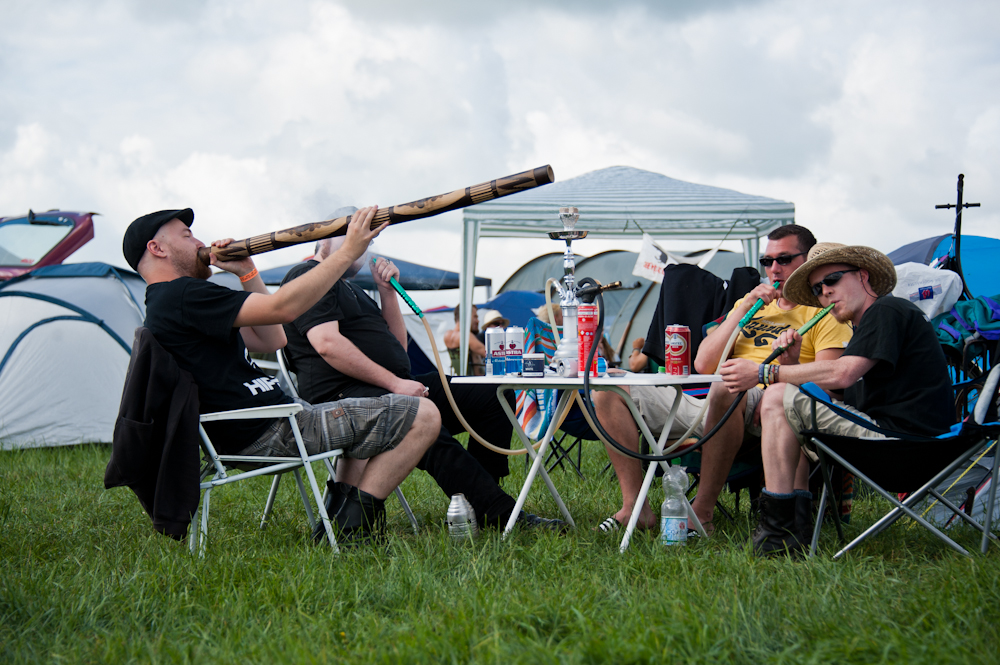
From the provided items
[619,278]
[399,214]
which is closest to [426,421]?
[399,214]

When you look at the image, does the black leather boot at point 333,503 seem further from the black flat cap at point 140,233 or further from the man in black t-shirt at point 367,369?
the black flat cap at point 140,233

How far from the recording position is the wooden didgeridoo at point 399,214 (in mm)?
2289

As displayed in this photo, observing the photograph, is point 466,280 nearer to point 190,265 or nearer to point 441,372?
point 441,372

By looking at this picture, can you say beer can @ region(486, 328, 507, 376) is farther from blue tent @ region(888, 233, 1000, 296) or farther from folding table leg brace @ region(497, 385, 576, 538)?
blue tent @ region(888, 233, 1000, 296)

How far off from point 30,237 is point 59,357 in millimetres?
4155

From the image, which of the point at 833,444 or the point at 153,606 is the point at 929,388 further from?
the point at 153,606

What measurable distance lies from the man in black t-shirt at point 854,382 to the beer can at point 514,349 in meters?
0.79

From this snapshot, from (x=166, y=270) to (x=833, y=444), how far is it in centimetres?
227

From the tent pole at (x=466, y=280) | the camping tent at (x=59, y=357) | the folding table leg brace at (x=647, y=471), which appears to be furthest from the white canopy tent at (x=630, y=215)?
the folding table leg brace at (x=647, y=471)

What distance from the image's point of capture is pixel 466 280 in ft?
26.6

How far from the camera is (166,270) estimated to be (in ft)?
9.07

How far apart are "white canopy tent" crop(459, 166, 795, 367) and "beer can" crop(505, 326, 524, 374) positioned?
486cm

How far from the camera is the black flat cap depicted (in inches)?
108

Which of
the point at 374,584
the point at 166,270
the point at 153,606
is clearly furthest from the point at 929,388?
the point at 166,270
